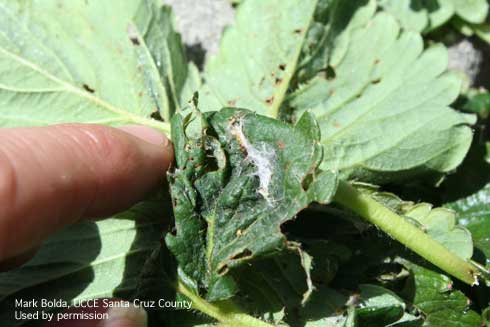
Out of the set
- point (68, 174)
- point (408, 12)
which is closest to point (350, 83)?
point (408, 12)

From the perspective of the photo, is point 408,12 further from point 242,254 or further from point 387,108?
point 242,254

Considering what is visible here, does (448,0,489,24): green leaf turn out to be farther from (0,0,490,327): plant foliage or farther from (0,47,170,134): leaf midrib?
(0,47,170,134): leaf midrib

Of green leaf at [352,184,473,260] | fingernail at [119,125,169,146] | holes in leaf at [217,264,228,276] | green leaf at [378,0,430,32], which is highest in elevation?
green leaf at [378,0,430,32]

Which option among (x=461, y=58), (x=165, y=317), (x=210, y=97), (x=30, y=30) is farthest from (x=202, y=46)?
(x=165, y=317)

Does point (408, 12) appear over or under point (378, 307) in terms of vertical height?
over

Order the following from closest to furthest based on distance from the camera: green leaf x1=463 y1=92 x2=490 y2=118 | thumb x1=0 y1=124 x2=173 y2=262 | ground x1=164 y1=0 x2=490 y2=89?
thumb x1=0 y1=124 x2=173 y2=262 → green leaf x1=463 y1=92 x2=490 y2=118 → ground x1=164 y1=0 x2=490 y2=89

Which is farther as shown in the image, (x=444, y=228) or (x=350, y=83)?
Result: (x=350, y=83)

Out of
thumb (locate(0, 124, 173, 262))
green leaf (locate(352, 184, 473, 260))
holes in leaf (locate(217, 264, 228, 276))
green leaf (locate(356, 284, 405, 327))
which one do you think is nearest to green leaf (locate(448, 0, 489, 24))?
green leaf (locate(352, 184, 473, 260))
